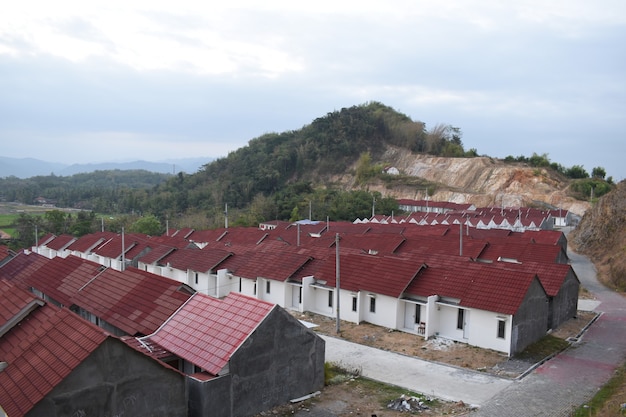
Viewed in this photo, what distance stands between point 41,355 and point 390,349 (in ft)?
41.1

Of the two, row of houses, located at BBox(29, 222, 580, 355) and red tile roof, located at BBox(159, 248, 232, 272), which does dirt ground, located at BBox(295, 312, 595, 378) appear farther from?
red tile roof, located at BBox(159, 248, 232, 272)

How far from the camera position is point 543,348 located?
63.6 feet

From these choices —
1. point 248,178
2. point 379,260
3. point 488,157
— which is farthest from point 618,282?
point 248,178

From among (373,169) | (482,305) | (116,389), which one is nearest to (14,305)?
(116,389)

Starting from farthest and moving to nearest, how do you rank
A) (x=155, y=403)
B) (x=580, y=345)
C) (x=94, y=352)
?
1. (x=580, y=345)
2. (x=155, y=403)
3. (x=94, y=352)

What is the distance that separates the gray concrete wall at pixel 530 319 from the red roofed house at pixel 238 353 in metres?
8.20

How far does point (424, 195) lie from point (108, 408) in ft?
273

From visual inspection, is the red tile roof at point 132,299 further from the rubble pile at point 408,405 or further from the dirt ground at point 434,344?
the dirt ground at point 434,344

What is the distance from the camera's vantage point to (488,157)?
93812 mm

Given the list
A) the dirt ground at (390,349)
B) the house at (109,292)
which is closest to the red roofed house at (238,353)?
the dirt ground at (390,349)

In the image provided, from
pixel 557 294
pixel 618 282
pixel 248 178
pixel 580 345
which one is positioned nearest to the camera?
pixel 580 345

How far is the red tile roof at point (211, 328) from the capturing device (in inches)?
508

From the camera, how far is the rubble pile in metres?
13.9

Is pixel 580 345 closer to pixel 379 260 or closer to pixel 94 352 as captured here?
pixel 379 260
